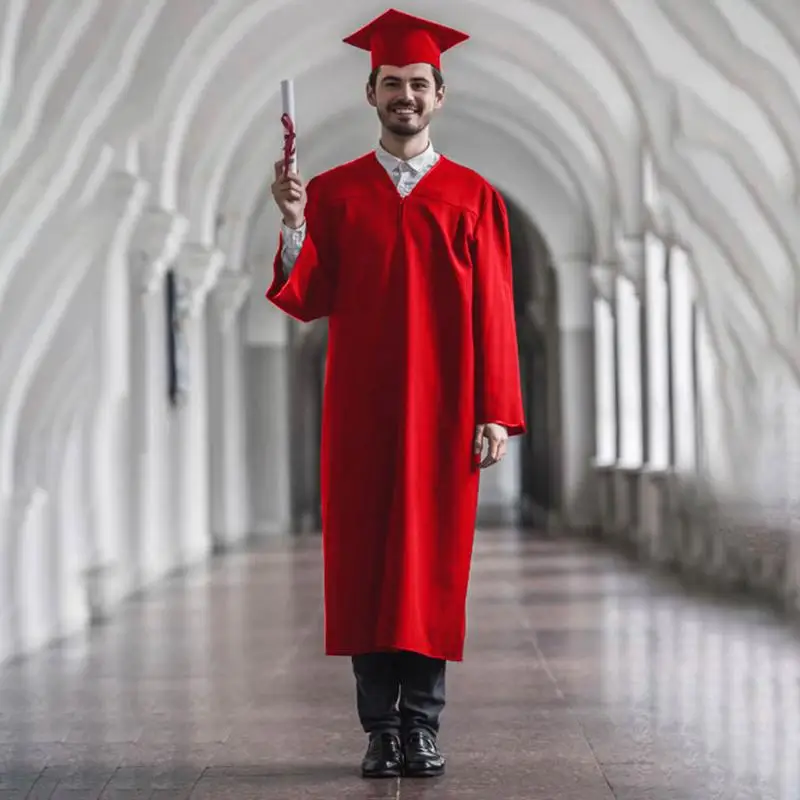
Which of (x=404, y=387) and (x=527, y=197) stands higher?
(x=527, y=197)

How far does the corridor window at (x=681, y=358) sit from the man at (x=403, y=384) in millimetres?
8955

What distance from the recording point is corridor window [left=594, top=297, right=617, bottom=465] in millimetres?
17656

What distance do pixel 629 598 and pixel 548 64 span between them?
5.45m

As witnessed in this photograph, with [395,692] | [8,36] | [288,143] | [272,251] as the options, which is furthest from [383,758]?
[272,251]


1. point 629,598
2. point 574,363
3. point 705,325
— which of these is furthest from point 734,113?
point 574,363

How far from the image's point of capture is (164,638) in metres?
8.12

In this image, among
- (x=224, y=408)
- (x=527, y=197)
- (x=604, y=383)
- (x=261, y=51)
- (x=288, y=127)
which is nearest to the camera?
(x=288, y=127)

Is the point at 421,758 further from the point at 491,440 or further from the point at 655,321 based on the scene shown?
the point at 655,321

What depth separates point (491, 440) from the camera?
14.6 ft

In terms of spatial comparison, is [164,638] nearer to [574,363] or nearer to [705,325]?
[705,325]

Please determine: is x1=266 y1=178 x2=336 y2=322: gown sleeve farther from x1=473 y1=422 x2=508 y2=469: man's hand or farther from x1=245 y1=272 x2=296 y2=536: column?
x1=245 y1=272 x2=296 y2=536: column

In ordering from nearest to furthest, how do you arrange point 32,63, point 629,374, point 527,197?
point 32,63, point 629,374, point 527,197

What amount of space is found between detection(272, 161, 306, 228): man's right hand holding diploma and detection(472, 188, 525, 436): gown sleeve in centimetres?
54

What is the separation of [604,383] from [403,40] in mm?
13554
